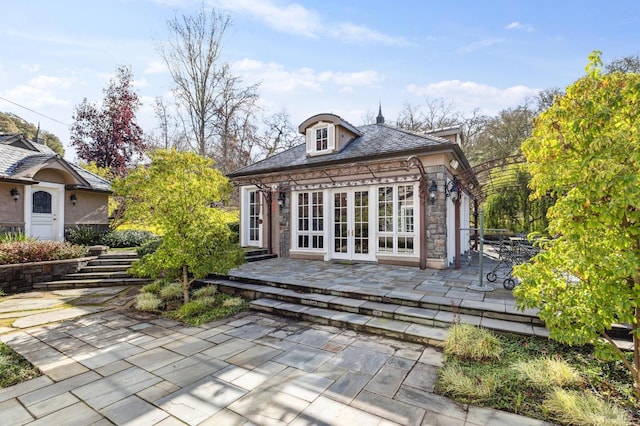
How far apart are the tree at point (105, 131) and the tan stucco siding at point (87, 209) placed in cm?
443

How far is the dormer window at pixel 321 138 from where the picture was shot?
31.3 feet

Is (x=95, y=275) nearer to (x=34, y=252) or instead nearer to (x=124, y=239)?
(x=34, y=252)

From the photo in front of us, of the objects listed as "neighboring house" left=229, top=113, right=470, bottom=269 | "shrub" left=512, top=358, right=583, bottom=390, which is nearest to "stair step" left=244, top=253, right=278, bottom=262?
"neighboring house" left=229, top=113, right=470, bottom=269

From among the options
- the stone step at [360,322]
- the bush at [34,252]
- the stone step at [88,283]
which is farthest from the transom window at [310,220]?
the bush at [34,252]

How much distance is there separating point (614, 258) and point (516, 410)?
147cm

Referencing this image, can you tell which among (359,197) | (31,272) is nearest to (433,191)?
(359,197)

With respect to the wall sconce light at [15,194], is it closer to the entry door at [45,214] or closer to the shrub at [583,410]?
the entry door at [45,214]

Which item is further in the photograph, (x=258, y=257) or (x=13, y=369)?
(x=258, y=257)

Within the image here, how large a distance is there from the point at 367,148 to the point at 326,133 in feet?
5.63

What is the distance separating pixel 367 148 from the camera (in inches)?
346

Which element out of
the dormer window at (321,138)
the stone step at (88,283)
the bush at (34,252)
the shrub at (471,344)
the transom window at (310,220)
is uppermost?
the dormer window at (321,138)

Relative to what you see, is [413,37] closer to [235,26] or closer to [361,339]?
[361,339]

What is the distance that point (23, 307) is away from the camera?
5605 mm

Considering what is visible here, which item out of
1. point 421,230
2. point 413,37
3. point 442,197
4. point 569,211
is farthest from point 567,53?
point 569,211
